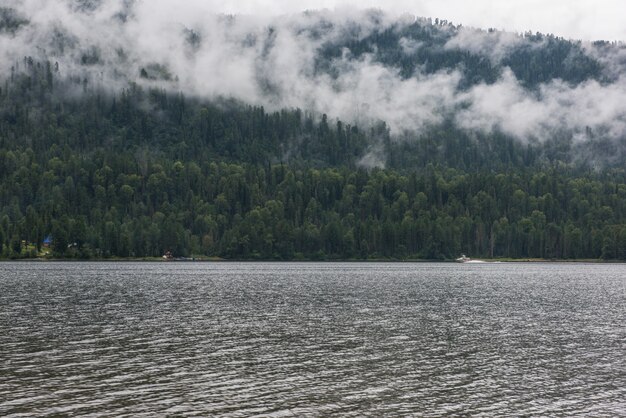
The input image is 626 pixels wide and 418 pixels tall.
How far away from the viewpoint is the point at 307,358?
56.4m

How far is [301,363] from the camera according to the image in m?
54.2

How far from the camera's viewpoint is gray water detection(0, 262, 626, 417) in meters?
41.8

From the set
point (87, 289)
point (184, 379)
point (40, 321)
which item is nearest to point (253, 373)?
point (184, 379)

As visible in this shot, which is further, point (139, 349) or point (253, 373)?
point (139, 349)

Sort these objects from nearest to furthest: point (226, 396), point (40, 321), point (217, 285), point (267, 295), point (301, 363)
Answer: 1. point (226, 396)
2. point (301, 363)
3. point (40, 321)
4. point (267, 295)
5. point (217, 285)

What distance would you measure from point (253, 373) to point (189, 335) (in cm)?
1922

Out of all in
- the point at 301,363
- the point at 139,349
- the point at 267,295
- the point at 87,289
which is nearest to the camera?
the point at 301,363

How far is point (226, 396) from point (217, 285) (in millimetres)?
103276

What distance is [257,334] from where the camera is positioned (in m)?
69.4

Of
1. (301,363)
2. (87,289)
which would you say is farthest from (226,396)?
(87,289)

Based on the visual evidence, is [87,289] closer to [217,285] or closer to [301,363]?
[217,285]

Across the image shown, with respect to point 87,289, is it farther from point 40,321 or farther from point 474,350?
point 474,350

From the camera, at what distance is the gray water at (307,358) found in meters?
41.8

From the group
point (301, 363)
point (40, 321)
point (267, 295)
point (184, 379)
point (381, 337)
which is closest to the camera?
point (184, 379)
